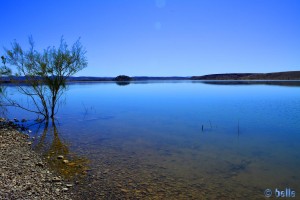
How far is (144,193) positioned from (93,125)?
514 inches

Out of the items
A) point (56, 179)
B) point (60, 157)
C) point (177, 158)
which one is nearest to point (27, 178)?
point (56, 179)

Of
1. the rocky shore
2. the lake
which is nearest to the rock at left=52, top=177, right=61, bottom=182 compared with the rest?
the rocky shore

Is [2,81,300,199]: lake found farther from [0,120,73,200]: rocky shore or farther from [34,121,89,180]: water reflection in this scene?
[0,120,73,200]: rocky shore

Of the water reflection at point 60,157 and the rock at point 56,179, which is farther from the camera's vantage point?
the water reflection at point 60,157

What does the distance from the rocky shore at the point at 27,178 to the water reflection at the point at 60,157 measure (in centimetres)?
43

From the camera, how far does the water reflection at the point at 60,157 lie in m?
9.99

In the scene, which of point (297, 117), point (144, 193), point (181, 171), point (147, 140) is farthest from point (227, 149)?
point (297, 117)

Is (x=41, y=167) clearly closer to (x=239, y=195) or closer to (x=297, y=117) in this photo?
(x=239, y=195)

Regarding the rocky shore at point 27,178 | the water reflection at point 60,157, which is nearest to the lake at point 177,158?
the water reflection at point 60,157

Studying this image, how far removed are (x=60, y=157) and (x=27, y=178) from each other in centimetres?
345

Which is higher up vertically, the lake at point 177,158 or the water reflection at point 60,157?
the water reflection at point 60,157

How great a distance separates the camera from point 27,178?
27.5ft

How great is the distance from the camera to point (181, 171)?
10234 mm

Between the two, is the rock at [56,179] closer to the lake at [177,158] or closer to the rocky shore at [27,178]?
the rocky shore at [27,178]
